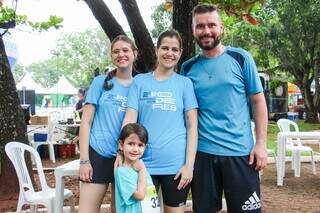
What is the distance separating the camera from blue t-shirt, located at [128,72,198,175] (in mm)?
3238

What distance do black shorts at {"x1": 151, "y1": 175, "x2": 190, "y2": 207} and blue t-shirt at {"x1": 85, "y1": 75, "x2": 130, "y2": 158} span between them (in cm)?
38

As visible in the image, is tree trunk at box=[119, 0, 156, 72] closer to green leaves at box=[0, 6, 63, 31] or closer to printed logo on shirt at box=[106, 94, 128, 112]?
green leaves at box=[0, 6, 63, 31]

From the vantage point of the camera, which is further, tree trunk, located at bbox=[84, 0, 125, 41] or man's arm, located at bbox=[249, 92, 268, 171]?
tree trunk, located at bbox=[84, 0, 125, 41]

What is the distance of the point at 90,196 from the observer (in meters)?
3.54

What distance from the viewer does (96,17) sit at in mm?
6168

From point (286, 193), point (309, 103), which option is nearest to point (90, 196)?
point (286, 193)

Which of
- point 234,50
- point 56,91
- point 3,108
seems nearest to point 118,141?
point 234,50

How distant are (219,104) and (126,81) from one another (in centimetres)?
70

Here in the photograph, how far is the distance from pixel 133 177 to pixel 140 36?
10.1ft

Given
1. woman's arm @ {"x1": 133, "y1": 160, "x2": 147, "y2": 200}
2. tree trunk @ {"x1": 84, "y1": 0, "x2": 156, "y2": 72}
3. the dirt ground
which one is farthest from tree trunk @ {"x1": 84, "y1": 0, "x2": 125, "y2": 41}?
woman's arm @ {"x1": 133, "y1": 160, "x2": 147, "y2": 200}

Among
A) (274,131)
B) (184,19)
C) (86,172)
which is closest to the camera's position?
(86,172)

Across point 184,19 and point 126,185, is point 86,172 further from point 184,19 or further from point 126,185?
point 184,19

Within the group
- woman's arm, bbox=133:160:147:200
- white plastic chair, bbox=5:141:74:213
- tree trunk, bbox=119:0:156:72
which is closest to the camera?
woman's arm, bbox=133:160:147:200

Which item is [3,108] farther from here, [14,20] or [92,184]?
[92,184]
